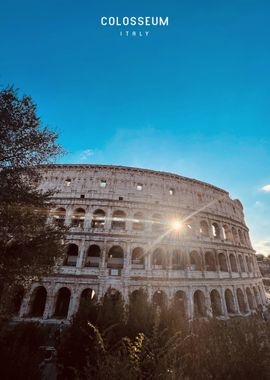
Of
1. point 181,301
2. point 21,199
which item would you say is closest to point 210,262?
point 181,301

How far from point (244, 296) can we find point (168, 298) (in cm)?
1097

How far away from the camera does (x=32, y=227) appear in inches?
323

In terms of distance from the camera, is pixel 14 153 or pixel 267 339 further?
pixel 14 153

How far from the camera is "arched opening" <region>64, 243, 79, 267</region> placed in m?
18.4

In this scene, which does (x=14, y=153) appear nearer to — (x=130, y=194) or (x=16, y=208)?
(x=16, y=208)

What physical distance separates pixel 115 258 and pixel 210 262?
1143 centimetres

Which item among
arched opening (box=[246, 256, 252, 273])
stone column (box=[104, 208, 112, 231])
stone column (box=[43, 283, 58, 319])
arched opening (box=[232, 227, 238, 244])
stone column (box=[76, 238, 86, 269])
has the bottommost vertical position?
stone column (box=[43, 283, 58, 319])

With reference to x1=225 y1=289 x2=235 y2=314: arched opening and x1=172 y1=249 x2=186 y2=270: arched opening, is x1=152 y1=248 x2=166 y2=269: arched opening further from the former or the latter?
x1=225 y1=289 x2=235 y2=314: arched opening

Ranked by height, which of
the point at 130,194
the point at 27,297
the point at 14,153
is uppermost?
the point at 130,194

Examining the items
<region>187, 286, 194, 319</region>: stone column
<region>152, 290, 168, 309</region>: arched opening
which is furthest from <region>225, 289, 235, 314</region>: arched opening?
<region>152, 290, 168, 309</region>: arched opening

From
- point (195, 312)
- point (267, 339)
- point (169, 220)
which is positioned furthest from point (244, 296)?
Result: point (267, 339)

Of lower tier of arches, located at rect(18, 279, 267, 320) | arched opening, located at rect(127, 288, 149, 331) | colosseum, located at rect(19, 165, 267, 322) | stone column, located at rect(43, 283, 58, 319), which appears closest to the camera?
arched opening, located at rect(127, 288, 149, 331)

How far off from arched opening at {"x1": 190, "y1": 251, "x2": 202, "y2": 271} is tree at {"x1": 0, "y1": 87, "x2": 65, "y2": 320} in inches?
637

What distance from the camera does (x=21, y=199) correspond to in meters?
7.74
